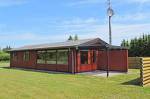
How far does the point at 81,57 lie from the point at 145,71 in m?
10.2

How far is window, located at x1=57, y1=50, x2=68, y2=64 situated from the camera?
23.8m

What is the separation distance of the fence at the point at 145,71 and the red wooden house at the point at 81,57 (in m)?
7.06

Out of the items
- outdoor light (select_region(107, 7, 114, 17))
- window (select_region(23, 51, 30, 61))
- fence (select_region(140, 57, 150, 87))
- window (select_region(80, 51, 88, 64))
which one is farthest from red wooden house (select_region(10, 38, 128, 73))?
outdoor light (select_region(107, 7, 114, 17))

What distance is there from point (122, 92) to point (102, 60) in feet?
46.8

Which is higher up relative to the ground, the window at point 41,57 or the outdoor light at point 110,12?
the outdoor light at point 110,12

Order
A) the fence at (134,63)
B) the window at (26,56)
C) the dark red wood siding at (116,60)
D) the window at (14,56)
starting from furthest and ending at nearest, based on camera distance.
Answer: the window at (14,56) < the window at (26,56) < the fence at (134,63) < the dark red wood siding at (116,60)

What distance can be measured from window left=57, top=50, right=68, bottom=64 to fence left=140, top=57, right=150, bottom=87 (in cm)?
1014

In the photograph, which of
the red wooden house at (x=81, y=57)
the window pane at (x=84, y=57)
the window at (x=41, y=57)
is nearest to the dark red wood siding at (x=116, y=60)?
the red wooden house at (x=81, y=57)

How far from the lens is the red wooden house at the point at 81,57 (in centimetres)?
2312

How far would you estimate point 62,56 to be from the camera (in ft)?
79.4

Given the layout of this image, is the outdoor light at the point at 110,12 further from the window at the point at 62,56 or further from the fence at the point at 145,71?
the fence at the point at 145,71

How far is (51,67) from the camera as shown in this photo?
25703 mm

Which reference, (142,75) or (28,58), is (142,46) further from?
(142,75)

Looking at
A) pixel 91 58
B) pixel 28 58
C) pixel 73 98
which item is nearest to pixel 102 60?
pixel 91 58
